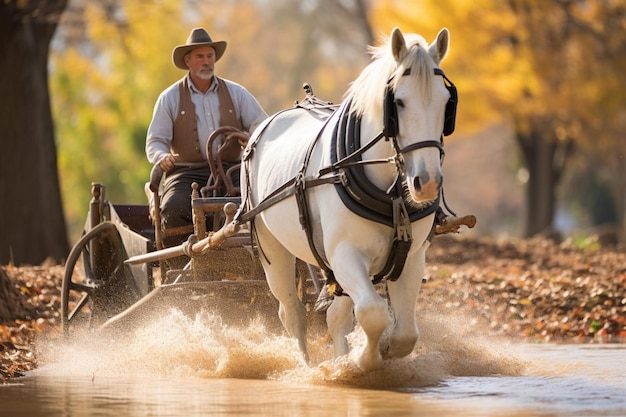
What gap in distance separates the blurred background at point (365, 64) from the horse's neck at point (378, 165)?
912 millimetres

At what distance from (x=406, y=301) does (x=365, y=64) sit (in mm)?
38239

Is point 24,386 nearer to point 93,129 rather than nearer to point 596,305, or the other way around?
point 596,305

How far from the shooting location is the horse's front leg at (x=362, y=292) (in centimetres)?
764

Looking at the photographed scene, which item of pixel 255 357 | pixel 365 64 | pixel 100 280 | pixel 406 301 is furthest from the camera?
pixel 365 64

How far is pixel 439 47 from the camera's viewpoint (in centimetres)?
769

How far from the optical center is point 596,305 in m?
13.1

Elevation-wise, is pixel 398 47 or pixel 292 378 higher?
pixel 398 47

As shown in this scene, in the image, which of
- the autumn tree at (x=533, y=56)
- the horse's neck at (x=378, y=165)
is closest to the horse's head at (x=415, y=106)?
the horse's neck at (x=378, y=165)

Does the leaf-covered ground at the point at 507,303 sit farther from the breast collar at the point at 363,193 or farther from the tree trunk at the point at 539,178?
the tree trunk at the point at 539,178

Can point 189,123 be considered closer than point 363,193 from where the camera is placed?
No

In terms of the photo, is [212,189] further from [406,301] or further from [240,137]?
[406,301]

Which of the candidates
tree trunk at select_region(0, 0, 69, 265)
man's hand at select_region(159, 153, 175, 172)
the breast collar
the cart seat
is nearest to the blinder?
the breast collar

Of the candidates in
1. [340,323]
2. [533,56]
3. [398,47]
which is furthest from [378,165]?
[533,56]

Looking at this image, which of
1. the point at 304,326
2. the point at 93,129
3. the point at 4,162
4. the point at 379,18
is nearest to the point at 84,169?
the point at 93,129
